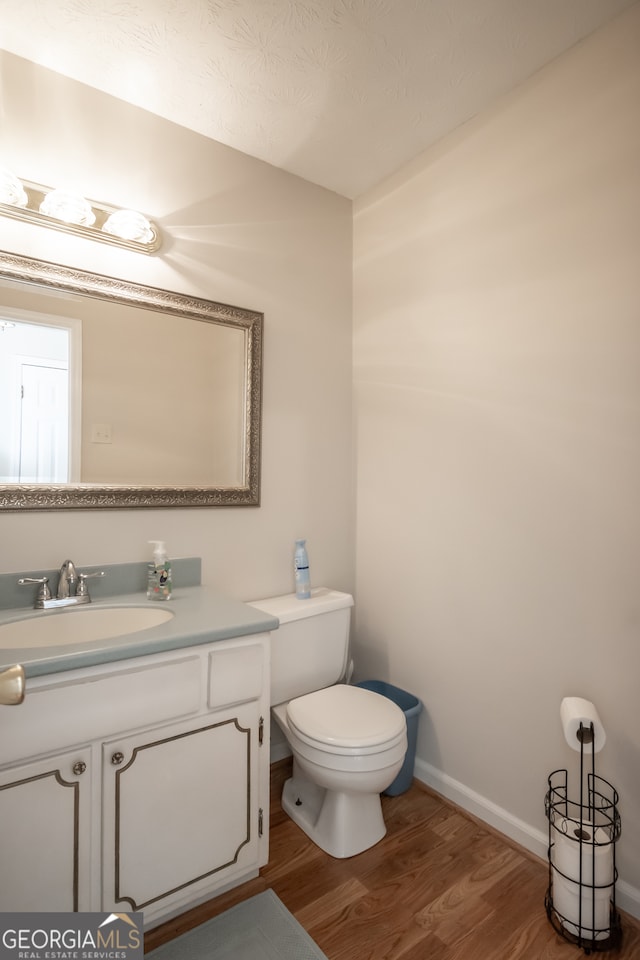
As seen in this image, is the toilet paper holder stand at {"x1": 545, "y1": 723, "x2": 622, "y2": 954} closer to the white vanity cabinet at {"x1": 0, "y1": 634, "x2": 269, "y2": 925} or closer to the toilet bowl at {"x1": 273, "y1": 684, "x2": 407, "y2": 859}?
the toilet bowl at {"x1": 273, "y1": 684, "x2": 407, "y2": 859}

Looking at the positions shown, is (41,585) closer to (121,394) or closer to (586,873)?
(121,394)

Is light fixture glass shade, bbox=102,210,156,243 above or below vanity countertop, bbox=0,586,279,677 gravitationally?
above

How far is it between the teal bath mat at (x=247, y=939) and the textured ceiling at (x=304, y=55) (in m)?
2.49

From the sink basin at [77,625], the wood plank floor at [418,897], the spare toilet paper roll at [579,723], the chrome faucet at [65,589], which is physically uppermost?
the chrome faucet at [65,589]

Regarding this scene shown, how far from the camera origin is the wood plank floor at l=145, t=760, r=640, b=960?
133cm

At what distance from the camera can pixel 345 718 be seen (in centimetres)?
164

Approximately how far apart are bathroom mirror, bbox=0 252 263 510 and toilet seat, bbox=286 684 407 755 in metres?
0.78

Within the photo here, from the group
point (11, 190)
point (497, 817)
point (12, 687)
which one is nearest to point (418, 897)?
point (497, 817)

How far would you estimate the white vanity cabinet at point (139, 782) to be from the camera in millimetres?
1143

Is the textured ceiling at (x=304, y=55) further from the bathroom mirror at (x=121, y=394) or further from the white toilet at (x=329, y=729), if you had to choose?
the white toilet at (x=329, y=729)

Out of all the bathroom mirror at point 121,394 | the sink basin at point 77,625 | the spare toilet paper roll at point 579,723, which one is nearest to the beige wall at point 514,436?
the spare toilet paper roll at point 579,723

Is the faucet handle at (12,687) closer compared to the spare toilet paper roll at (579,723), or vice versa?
the faucet handle at (12,687)

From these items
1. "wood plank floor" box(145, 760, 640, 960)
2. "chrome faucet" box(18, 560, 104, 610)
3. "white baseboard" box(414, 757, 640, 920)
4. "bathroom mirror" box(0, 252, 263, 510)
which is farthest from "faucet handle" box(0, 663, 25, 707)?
"white baseboard" box(414, 757, 640, 920)

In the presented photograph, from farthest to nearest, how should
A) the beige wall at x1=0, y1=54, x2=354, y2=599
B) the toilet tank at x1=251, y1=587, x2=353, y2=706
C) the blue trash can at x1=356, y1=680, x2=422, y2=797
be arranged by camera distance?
the blue trash can at x1=356, y1=680, x2=422, y2=797 < the toilet tank at x1=251, y1=587, x2=353, y2=706 < the beige wall at x1=0, y1=54, x2=354, y2=599
